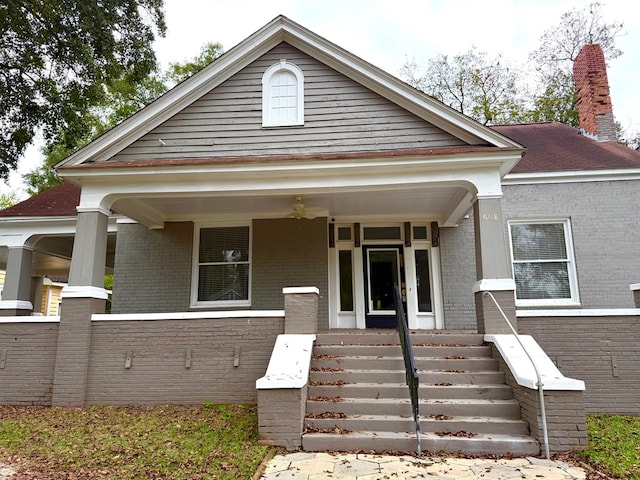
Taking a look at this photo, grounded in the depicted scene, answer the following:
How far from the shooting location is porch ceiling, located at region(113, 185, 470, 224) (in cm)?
834

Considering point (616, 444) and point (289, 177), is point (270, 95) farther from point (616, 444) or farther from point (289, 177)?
point (616, 444)

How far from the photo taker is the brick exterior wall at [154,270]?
32.2 feet

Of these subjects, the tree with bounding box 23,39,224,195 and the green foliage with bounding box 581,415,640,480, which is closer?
the green foliage with bounding box 581,415,640,480

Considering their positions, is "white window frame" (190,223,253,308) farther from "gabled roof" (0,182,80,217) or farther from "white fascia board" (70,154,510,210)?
"gabled roof" (0,182,80,217)

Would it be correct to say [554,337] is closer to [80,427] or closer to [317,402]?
[317,402]

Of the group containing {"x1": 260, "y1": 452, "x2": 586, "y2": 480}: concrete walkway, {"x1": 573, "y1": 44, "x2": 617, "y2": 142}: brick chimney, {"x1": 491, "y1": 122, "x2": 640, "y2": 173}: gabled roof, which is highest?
Result: {"x1": 573, "y1": 44, "x2": 617, "y2": 142}: brick chimney

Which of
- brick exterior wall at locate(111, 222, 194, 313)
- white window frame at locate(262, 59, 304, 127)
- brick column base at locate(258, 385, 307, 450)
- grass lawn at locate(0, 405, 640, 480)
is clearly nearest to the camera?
grass lawn at locate(0, 405, 640, 480)

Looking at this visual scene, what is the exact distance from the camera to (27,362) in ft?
24.0

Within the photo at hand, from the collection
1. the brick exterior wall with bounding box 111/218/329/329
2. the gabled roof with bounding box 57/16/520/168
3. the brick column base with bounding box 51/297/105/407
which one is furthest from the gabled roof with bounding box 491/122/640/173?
the brick column base with bounding box 51/297/105/407

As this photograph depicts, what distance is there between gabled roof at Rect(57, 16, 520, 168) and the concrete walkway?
197 inches

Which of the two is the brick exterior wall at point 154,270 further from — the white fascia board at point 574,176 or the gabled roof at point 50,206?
the white fascia board at point 574,176

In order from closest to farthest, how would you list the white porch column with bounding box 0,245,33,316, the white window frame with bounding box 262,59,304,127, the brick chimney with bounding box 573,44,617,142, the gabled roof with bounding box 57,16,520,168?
1. the gabled roof with bounding box 57,16,520,168
2. the white window frame with bounding box 262,59,304,127
3. the white porch column with bounding box 0,245,33,316
4. the brick chimney with bounding box 573,44,617,142

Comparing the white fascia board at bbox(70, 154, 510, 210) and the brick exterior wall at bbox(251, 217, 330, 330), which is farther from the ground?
the white fascia board at bbox(70, 154, 510, 210)

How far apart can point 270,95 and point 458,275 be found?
5593 mm
